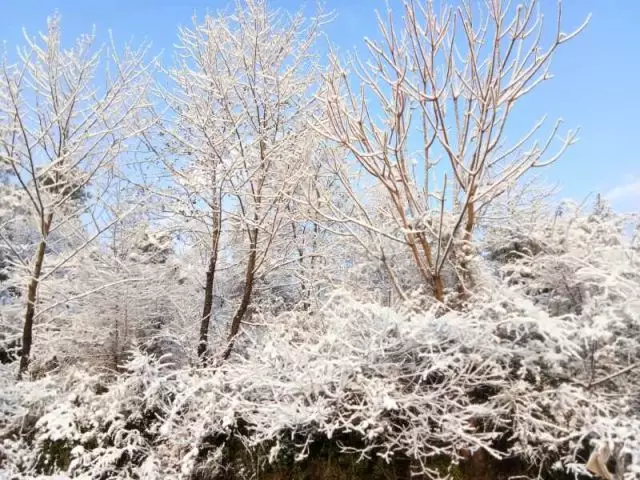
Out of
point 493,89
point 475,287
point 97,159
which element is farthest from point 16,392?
point 493,89

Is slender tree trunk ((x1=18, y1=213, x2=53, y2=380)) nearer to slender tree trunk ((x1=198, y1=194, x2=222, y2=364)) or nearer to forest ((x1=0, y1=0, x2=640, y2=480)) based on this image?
forest ((x1=0, y1=0, x2=640, y2=480))

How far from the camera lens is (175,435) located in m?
4.93

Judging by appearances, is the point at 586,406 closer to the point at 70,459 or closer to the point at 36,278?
the point at 70,459

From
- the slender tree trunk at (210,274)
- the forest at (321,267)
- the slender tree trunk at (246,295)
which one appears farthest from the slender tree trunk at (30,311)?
the slender tree trunk at (246,295)

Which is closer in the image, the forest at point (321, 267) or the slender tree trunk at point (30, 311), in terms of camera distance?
the forest at point (321, 267)

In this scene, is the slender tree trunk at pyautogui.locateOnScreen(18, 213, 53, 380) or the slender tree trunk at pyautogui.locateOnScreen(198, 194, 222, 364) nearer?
the slender tree trunk at pyautogui.locateOnScreen(18, 213, 53, 380)

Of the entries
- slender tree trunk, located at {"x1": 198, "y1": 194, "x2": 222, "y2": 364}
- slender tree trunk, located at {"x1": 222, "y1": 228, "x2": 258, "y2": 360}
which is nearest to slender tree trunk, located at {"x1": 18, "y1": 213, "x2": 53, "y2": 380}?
slender tree trunk, located at {"x1": 198, "y1": 194, "x2": 222, "y2": 364}

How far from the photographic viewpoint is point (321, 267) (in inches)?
341

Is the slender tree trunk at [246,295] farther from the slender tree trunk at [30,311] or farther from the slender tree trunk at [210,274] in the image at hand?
the slender tree trunk at [30,311]

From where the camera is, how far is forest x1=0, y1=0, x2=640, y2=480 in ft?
13.0

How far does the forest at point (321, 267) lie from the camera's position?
13.0 ft

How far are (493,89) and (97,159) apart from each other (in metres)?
5.90

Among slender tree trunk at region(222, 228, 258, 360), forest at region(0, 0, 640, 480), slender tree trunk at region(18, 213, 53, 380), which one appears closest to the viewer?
forest at region(0, 0, 640, 480)

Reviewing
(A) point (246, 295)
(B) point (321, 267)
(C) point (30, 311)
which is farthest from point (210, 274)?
(C) point (30, 311)
